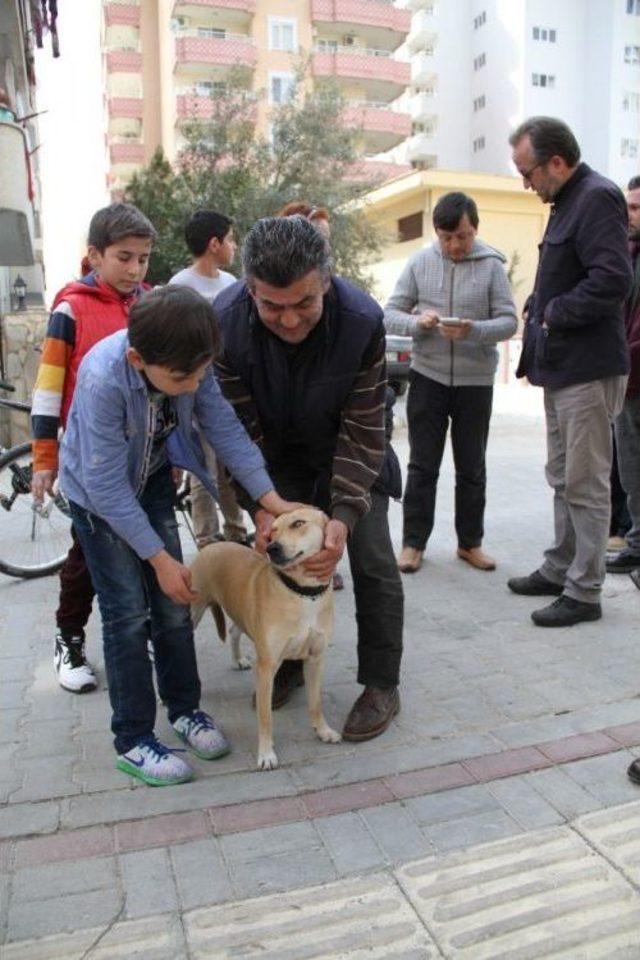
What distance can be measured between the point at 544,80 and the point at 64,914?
53.7 metres

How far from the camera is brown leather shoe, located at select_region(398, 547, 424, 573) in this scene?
490cm

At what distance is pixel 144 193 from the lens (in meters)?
22.0

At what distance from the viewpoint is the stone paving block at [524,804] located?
2.50 meters

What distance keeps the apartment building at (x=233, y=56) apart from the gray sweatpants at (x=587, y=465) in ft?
110

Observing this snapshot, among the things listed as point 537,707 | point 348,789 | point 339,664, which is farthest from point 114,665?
point 537,707

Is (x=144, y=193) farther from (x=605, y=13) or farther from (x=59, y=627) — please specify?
(x=605, y=13)

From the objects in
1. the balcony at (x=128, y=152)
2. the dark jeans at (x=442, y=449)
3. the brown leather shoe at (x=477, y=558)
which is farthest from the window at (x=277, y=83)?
the brown leather shoe at (x=477, y=558)

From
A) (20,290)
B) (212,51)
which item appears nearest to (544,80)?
(212,51)

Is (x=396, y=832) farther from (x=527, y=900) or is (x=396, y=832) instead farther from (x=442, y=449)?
(x=442, y=449)

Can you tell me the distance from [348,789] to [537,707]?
3.18ft

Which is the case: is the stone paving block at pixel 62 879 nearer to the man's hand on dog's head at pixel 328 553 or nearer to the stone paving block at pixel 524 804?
the man's hand on dog's head at pixel 328 553

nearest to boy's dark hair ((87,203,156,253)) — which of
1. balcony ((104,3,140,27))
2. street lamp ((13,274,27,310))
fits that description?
street lamp ((13,274,27,310))

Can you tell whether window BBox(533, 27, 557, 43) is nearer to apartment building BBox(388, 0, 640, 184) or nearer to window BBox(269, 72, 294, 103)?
apartment building BBox(388, 0, 640, 184)

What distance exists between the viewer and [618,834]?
241cm
